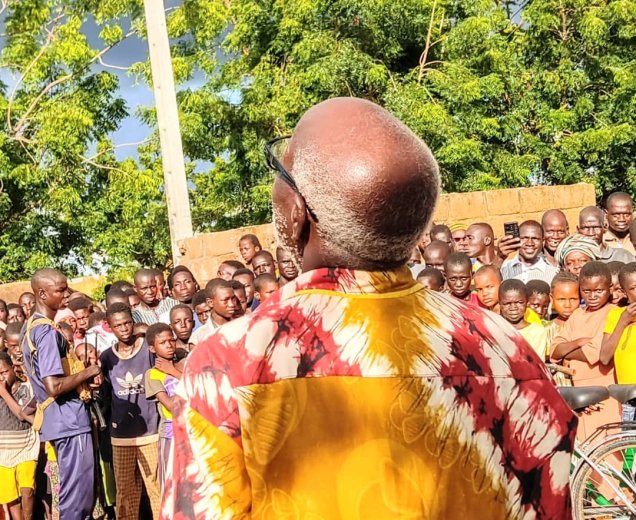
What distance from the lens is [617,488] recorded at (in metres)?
4.05

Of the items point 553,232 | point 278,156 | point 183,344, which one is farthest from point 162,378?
point 278,156

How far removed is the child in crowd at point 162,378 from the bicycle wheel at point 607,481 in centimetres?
234

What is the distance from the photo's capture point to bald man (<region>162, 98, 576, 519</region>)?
1246 millimetres

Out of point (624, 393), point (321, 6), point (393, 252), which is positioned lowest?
point (624, 393)

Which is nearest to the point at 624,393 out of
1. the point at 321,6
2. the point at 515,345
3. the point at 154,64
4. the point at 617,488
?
the point at 617,488

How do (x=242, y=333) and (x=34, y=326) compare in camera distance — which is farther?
(x=34, y=326)

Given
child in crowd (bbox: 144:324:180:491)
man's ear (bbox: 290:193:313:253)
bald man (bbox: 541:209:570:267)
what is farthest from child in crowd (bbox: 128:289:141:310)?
man's ear (bbox: 290:193:313:253)

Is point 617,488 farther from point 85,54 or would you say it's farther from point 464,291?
point 85,54

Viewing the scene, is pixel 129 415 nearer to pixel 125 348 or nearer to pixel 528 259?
pixel 125 348

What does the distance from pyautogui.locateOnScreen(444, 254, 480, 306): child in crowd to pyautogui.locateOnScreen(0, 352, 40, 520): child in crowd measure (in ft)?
9.82

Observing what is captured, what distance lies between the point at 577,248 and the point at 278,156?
5.12 metres

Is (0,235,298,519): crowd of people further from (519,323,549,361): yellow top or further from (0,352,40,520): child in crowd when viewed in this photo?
(519,323,549,361): yellow top

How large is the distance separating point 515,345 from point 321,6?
11232 millimetres

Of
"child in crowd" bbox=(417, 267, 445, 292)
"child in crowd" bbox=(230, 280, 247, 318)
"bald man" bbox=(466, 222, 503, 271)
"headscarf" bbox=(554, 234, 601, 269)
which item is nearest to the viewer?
"child in crowd" bbox=(417, 267, 445, 292)
